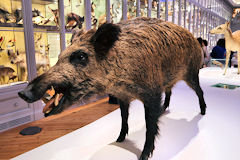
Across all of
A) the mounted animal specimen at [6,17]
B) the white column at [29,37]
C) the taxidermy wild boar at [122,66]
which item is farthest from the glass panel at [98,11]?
the taxidermy wild boar at [122,66]

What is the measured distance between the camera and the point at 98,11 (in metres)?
3.53

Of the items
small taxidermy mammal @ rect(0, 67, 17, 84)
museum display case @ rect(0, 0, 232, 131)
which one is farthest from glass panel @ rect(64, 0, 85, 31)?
small taxidermy mammal @ rect(0, 67, 17, 84)

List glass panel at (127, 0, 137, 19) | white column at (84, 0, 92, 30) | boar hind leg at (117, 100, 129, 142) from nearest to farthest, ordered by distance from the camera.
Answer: boar hind leg at (117, 100, 129, 142), white column at (84, 0, 92, 30), glass panel at (127, 0, 137, 19)

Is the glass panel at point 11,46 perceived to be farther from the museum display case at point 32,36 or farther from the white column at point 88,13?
the white column at point 88,13

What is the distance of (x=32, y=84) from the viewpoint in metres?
0.95

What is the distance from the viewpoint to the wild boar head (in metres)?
1.02

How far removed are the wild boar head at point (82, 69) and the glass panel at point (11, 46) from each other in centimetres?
160

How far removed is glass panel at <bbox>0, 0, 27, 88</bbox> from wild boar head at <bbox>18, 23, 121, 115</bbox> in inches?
63.1

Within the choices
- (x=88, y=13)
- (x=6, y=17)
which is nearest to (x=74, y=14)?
(x=88, y=13)

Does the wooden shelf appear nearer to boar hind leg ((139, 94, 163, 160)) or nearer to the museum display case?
the museum display case

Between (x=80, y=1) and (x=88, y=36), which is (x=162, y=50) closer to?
(x=88, y=36)

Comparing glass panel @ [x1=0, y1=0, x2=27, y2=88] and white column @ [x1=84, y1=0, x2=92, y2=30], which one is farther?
white column @ [x1=84, y1=0, x2=92, y2=30]

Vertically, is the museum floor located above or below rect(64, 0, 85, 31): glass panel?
below

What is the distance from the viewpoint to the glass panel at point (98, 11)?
347 centimetres
